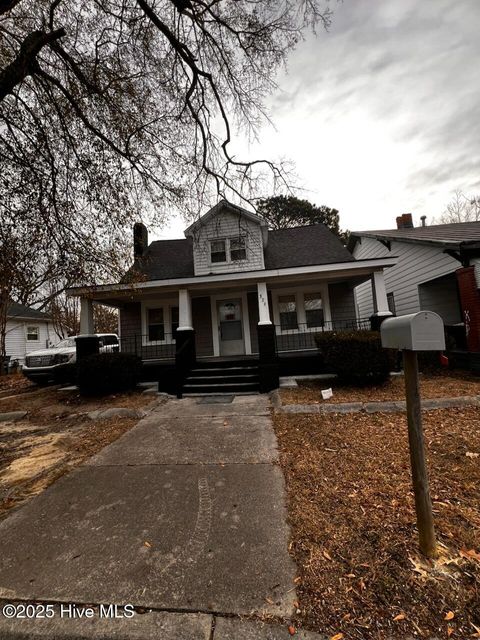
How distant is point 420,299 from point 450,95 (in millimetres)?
6079

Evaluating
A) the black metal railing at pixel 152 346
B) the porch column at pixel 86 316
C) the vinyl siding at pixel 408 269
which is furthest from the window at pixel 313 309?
the porch column at pixel 86 316

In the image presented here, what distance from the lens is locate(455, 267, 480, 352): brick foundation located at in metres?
7.53

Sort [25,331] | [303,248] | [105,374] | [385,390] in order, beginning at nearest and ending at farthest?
[385,390] → [105,374] → [303,248] → [25,331]

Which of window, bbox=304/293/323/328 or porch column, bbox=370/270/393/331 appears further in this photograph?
window, bbox=304/293/323/328

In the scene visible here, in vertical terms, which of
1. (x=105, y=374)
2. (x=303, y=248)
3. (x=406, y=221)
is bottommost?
(x=105, y=374)

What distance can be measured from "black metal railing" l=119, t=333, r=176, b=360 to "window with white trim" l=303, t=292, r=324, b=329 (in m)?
5.01

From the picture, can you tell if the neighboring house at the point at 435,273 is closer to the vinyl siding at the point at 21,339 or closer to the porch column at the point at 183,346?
the porch column at the point at 183,346

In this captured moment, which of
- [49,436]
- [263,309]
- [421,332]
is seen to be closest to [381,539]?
[421,332]

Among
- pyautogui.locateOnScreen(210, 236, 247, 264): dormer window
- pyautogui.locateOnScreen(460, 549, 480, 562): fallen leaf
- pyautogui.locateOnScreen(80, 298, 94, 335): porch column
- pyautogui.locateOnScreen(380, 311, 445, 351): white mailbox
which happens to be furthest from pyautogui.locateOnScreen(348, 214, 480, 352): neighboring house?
pyautogui.locateOnScreen(80, 298, 94, 335): porch column

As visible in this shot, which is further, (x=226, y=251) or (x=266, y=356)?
(x=226, y=251)

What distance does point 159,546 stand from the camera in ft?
6.88

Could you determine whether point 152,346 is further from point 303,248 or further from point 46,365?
point 303,248

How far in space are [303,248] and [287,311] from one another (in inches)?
101

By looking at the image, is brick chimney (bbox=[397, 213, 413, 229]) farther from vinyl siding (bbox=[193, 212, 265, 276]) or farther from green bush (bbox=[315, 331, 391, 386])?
green bush (bbox=[315, 331, 391, 386])
